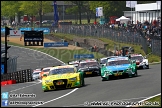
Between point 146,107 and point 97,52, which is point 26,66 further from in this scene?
point 146,107

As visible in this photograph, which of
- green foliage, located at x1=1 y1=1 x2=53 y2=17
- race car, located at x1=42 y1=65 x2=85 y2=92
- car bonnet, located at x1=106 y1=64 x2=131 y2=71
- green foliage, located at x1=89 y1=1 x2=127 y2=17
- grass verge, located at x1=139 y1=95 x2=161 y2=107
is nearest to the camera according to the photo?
grass verge, located at x1=139 y1=95 x2=161 y2=107

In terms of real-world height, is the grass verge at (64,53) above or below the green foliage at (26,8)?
below

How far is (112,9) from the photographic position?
10206cm

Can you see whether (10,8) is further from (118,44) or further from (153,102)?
(153,102)

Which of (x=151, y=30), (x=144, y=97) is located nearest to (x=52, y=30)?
(x=151, y=30)

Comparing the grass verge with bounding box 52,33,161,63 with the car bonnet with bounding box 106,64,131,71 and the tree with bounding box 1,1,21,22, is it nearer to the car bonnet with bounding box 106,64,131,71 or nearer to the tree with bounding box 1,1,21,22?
the car bonnet with bounding box 106,64,131,71

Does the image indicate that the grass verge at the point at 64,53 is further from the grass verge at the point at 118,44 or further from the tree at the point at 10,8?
the tree at the point at 10,8

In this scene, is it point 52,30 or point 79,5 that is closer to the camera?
point 52,30

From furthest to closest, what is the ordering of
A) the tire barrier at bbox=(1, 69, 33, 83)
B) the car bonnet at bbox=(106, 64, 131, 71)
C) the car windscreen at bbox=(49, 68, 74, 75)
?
the tire barrier at bbox=(1, 69, 33, 83), the car bonnet at bbox=(106, 64, 131, 71), the car windscreen at bbox=(49, 68, 74, 75)

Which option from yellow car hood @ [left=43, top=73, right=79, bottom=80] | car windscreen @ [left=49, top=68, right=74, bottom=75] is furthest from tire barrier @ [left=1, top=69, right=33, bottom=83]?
yellow car hood @ [left=43, top=73, right=79, bottom=80]

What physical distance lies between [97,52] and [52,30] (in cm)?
2375

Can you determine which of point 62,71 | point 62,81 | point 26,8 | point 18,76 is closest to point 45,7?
point 26,8

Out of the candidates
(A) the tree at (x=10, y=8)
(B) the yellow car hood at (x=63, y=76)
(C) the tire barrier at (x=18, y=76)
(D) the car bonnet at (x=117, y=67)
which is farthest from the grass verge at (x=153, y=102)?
(A) the tree at (x=10, y=8)

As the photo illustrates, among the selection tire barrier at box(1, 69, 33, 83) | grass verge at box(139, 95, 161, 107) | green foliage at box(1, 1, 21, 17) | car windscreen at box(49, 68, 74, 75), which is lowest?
tire barrier at box(1, 69, 33, 83)
